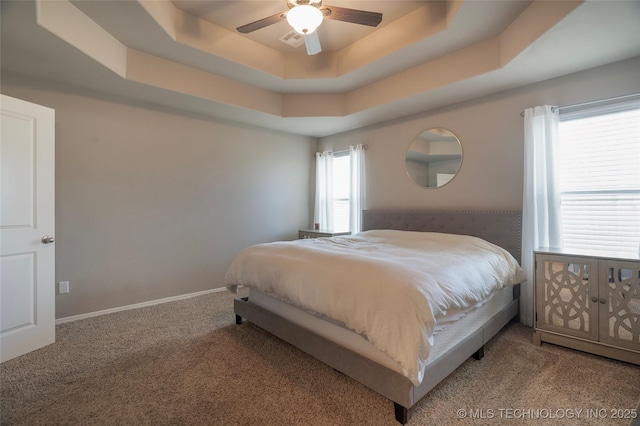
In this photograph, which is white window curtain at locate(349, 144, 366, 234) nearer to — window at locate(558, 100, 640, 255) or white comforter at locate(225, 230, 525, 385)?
white comforter at locate(225, 230, 525, 385)

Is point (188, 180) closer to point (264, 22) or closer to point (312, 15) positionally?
point (264, 22)

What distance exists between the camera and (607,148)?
2.75 meters

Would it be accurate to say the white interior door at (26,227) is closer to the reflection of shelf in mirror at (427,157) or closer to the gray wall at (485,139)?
the gray wall at (485,139)

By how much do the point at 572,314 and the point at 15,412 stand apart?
4112mm

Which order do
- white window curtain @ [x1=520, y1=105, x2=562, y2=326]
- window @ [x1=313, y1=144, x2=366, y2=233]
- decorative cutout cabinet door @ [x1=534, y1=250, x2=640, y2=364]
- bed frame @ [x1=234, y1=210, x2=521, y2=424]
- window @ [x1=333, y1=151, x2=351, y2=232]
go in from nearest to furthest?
bed frame @ [x1=234, y1=210, x2=521, y2=424]
decorative cutout cabinet door @ [x1=534, y1=250, x2=640, y2=364]
white window curtain @ [x1=520, y1=105, x2=562, y2=326]
window @ [x1=313, y1=144, x2=366, y2=233]
window @ [x1=333, y1=151, x2=351, y2=232]

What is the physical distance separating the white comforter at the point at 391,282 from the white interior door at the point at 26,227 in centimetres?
164

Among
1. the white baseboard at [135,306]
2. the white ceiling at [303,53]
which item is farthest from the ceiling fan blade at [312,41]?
the white baseboard at [135,306]

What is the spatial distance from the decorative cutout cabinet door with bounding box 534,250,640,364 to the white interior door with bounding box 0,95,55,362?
451 cm

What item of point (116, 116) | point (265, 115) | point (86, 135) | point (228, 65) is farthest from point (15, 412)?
point (265, 115)

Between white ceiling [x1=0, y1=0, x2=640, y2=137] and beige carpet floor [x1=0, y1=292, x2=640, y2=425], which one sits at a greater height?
white ceiling [x1=0, y1=0, x2=640, y2=137]

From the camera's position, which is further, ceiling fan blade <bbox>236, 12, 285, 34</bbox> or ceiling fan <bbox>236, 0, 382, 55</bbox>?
ceiling fan blade <bbox>236, 12, 285, 34</bbox>

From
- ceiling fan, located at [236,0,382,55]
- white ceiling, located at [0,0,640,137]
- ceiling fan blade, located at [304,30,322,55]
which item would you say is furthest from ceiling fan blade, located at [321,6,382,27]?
white ceiling, located at [0,0,640,137]

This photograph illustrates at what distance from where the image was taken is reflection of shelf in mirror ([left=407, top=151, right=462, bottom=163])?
12.5ft

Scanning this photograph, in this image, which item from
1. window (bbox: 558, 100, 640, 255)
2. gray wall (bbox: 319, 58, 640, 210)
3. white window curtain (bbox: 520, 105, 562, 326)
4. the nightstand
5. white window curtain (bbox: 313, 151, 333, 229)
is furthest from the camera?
white window curtain (bbox: 313, 151, 333, 229)
